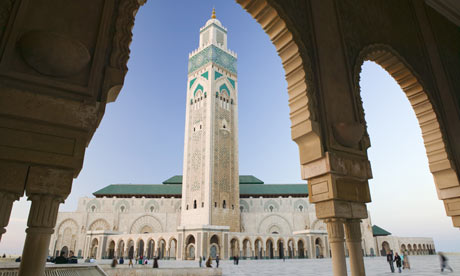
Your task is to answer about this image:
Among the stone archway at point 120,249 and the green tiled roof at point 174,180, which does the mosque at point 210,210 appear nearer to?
the stone archway at point 120,249

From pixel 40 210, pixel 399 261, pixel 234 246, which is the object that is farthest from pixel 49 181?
pixel 234 246

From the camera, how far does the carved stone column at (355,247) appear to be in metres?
2.28

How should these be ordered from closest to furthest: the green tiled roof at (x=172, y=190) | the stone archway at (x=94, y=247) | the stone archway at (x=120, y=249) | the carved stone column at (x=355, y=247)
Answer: the carved stone column at (x=355, y=247), the stone archway at (x=120, y=249), the stone archway at (x=94, y=247), the green tiled roof at (x=172, y=190)

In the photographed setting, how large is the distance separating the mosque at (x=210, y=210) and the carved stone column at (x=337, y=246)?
14.9 meters

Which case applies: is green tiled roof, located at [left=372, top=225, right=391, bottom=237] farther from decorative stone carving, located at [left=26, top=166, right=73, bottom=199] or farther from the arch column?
the arch column

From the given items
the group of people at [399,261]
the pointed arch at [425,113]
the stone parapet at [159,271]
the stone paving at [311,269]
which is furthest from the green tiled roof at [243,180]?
the pointed arch at [425,113]

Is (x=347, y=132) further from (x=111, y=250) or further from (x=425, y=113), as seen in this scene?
(x=111, y=250)

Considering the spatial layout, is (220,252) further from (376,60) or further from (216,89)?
(376,60)

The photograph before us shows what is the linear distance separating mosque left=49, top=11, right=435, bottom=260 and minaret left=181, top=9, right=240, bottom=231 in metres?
0.07

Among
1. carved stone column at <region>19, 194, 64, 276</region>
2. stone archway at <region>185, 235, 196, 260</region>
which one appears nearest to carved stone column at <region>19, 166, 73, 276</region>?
carved stone column at <region>19, 194, 64, 276</region>

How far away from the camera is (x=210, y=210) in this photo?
19.3 m

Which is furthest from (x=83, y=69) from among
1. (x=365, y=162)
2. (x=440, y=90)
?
(x=440, y=90)

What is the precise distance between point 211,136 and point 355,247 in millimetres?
18900

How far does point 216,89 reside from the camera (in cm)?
2233
